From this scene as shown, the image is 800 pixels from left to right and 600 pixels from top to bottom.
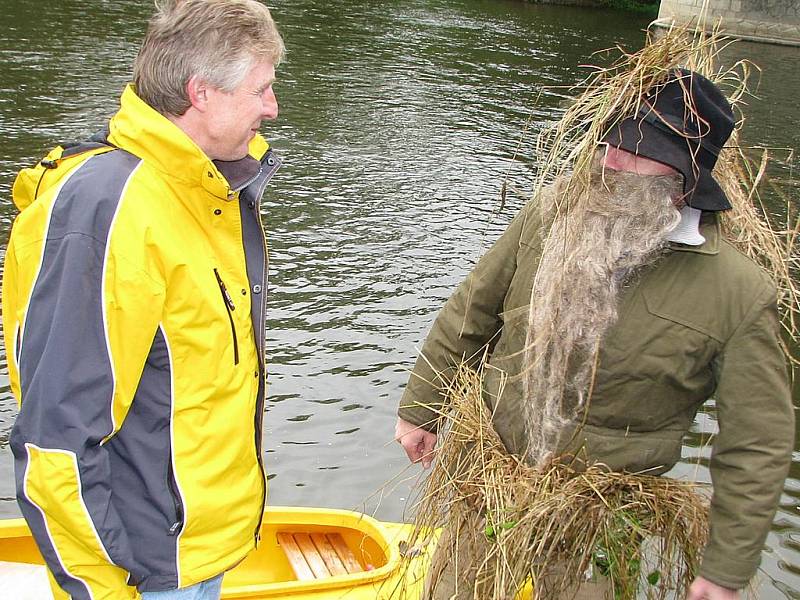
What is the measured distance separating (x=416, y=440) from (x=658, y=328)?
101 cm

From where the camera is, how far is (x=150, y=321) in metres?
2.20

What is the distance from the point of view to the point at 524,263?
114 inches

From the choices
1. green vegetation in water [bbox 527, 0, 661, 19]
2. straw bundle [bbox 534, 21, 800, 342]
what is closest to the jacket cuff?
straw bundle [bbox 534, 21, 800, 342]

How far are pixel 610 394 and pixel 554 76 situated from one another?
1701cm

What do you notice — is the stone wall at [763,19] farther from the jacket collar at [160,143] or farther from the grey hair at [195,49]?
the jacket collar at [160,143]

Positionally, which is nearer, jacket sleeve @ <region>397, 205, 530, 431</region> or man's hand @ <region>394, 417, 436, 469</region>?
jacket sleeve @ <region>397, 205, 530, 431</region>

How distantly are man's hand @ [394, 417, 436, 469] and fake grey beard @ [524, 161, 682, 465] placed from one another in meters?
0.54

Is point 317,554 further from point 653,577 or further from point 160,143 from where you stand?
point 160,143

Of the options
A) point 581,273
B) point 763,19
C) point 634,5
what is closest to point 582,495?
point 581,273

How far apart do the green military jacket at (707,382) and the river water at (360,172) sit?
0.56 m

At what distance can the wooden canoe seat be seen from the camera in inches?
163

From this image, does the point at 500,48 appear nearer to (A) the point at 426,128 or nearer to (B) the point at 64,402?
(A) the point at 426,128

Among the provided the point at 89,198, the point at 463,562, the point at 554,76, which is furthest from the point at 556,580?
the point at 554,76

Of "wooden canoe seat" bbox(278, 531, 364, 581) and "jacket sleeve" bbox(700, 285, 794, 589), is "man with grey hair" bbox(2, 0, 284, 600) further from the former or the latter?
"wooden canoe seat" bbox(278, 531, 364, 581)
